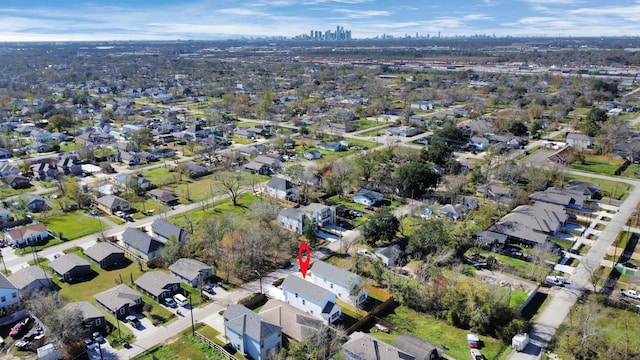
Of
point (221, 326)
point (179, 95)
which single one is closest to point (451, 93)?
point (179, 95)

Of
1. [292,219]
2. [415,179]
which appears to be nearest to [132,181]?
[292,219]

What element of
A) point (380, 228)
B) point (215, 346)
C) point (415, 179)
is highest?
point (415, 179)

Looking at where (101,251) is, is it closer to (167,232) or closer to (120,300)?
(167,232)

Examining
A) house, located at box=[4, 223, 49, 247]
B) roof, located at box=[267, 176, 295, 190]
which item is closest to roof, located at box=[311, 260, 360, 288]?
roof, located at box=[267, 176, 295, 190]

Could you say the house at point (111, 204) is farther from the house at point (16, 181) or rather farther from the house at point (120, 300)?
the house at point (120, 300)

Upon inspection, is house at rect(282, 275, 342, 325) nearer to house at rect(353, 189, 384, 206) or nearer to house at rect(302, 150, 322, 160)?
house at rect(353, 189, 384, 206)

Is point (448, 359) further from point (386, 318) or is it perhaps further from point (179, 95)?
point (179, 95)
